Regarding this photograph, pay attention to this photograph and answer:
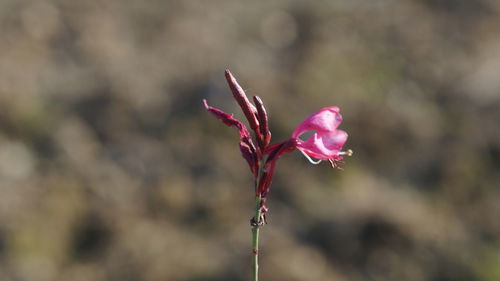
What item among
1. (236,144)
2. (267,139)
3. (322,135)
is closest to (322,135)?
(322,135)

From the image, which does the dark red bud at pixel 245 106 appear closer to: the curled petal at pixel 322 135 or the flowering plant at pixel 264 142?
the flowering plant at pixel 264 142

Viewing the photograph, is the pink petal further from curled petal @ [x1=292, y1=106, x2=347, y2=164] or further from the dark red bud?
the dark red bud

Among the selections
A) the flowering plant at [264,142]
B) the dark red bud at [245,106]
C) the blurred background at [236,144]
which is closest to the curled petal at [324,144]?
the flowering plant at [264,142]

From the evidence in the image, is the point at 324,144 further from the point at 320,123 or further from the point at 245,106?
the point at 245,106

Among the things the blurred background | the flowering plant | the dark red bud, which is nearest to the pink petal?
the flowering plant

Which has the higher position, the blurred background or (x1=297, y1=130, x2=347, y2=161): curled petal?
the blurred background

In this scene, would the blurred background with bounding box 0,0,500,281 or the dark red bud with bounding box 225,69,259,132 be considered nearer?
the dark red bud with bounding box 225,69,259,132

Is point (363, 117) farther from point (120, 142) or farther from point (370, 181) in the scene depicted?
point (120, 142)
